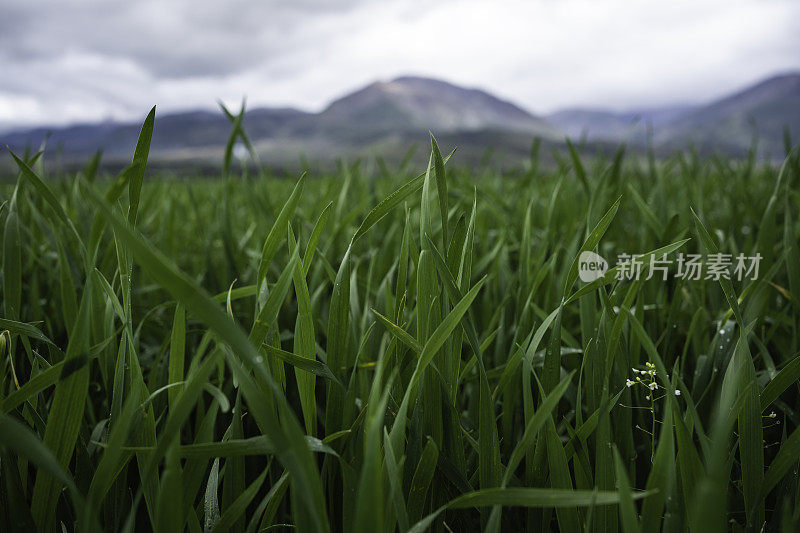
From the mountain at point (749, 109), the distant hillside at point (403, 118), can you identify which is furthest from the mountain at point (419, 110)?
the mountain at point (749, 109)

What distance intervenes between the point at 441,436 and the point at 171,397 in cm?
21

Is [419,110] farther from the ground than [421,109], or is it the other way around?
[421,109]

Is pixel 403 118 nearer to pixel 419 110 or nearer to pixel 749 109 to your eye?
pixel 419 110

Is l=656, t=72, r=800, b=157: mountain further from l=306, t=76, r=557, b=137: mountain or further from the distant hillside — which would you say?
l=306, t=76, r=557, b=137: mountain

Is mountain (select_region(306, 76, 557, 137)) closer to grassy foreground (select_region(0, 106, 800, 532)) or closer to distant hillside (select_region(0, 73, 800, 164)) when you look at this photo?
distant hillside (select_region(0, 73, 800, 164))

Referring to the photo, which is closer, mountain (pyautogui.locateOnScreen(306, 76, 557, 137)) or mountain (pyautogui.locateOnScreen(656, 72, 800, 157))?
mountain (pyautogui.locateOnScreen(656, 72, 800, 157))

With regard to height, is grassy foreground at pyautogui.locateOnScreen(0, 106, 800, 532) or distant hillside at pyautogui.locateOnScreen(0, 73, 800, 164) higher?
distant hillside at pyautogui.locateOnScreen(0, 73, 800, 164)

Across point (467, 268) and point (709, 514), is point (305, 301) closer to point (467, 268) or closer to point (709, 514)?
point (467, 268)

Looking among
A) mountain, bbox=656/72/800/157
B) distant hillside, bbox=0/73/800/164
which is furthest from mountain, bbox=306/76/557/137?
mountain, bbox=656/72/800/157

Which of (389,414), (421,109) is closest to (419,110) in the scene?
(421,109)

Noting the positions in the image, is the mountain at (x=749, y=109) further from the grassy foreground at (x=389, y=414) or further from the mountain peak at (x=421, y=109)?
the grassy foreground at (x=389, y=414)

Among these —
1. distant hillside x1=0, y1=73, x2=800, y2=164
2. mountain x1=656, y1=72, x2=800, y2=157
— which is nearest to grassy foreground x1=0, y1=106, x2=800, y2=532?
distant hillside x1=0, y1=73, x2=800, y2=164

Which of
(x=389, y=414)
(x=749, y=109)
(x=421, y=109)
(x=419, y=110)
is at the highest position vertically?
(x=421, y=109)

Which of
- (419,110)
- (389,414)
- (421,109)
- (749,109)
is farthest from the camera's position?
(421,109)
